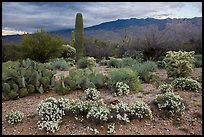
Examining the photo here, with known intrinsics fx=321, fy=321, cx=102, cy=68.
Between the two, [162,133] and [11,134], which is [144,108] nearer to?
[162,133]

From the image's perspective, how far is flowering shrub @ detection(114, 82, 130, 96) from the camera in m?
7.52

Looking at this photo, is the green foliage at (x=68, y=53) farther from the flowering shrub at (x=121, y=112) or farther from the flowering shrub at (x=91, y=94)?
the flowering shrub at (x=121, y=112)

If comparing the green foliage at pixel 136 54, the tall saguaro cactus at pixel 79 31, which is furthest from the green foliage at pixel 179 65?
the tall saguaro cactus at pixel 79 31

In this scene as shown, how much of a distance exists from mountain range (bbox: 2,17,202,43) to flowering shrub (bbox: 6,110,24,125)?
1227cm

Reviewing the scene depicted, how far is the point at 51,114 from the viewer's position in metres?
6.11

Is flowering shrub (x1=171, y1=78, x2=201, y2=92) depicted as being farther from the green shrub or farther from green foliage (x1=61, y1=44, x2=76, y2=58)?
green foliage (x1=61, y1=44, x2=76, y2=58)

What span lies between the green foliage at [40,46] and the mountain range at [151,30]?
160 cm

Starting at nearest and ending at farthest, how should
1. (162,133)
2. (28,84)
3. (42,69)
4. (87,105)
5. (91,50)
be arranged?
(162,133) → (87,105) → (28,84) → (42,69) → (91,50)

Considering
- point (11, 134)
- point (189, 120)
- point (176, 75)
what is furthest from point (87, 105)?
point (176, 75)

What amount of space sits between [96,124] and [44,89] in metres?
2.46

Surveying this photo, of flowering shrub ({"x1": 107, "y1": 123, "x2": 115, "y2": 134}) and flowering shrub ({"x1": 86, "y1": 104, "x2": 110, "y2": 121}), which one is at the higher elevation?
flowering shrub ({"x1": 86, "y1": 104, "x2": 110, "y2": 121})

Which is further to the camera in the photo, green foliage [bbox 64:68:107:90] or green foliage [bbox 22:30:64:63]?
green foliage [bbox 22:30:64:63]

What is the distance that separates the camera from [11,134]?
5.90 metres

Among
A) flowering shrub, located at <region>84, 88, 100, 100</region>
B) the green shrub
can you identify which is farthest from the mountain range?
flowering shrub, located at <region>84, 88, 100, 100</region>
